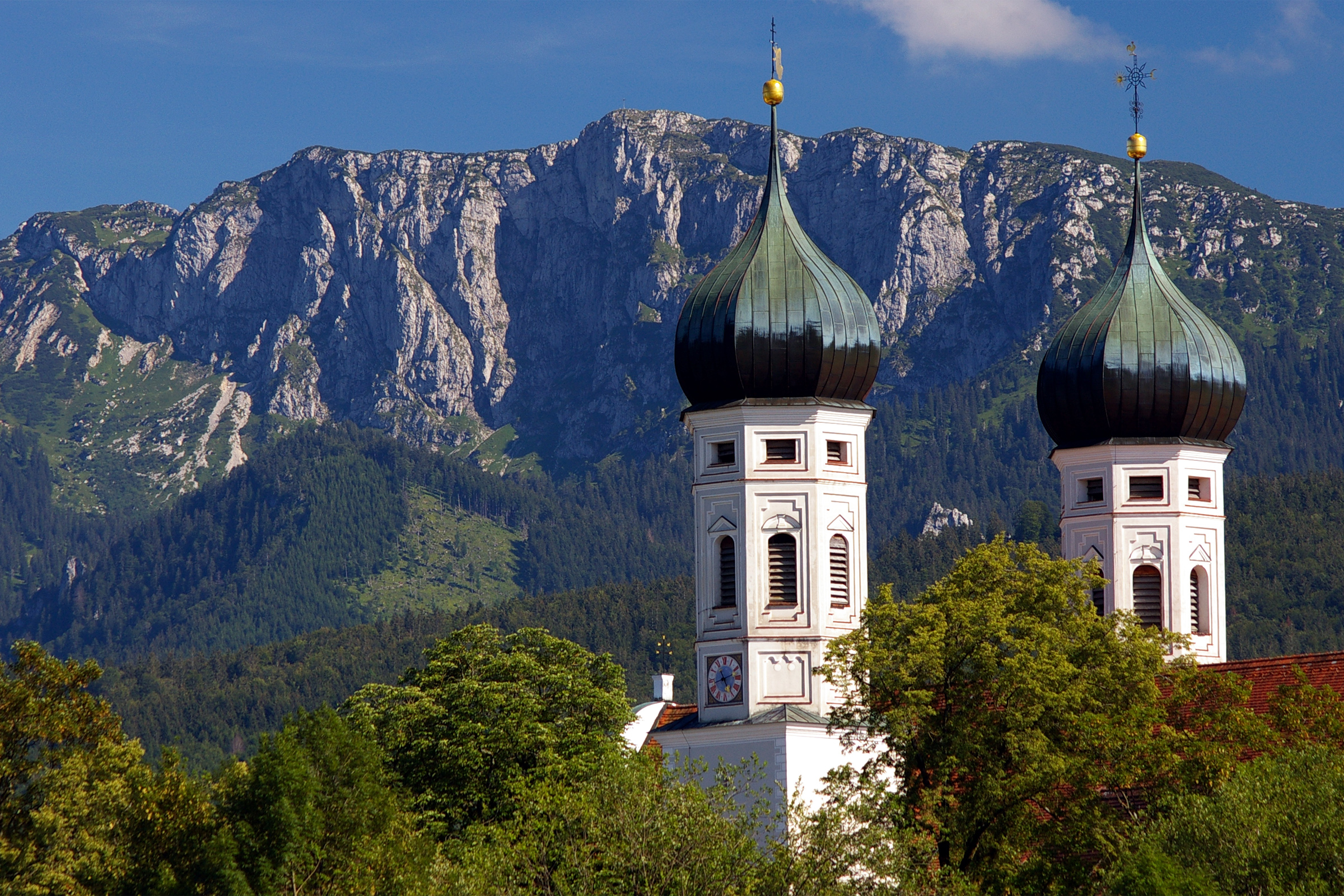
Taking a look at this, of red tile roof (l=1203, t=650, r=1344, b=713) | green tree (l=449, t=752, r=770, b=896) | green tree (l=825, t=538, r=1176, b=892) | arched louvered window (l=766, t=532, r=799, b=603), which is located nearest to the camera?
green tree (l=449, t=752, r=770, b=896)

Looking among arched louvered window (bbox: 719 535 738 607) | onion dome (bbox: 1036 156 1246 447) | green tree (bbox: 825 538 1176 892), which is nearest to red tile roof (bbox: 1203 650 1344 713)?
green tree (bbox: 825 538 1176 892)

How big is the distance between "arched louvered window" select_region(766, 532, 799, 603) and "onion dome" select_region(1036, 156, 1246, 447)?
36.0 ft

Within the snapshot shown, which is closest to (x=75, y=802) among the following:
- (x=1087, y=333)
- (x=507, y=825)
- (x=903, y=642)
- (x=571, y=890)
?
(x=507, y=825)

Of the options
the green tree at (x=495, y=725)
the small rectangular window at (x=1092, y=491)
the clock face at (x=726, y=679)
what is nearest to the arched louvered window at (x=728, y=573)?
the clock face at (x=726, y=679)

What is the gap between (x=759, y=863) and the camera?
45.7m

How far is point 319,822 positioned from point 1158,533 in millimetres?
25368

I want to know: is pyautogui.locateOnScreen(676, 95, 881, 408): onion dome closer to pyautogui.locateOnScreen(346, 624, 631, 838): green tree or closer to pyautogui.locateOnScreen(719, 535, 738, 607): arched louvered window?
pyautogui.locateOnScreen(719, 535, 738, 607): arched louvered window

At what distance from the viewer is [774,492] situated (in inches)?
2233

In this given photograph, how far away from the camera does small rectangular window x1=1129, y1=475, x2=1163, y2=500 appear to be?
64.3 m

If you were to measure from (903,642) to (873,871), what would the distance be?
607 centimetres

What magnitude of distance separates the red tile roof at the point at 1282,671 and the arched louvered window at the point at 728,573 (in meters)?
10.7

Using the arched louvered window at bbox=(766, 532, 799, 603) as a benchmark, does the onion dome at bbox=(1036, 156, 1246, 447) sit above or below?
above

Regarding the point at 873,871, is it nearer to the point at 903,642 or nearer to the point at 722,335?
the point at 903,642

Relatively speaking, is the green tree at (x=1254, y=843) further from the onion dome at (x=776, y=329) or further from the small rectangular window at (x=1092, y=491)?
the small rectangular window at (x=1092, y=491)
